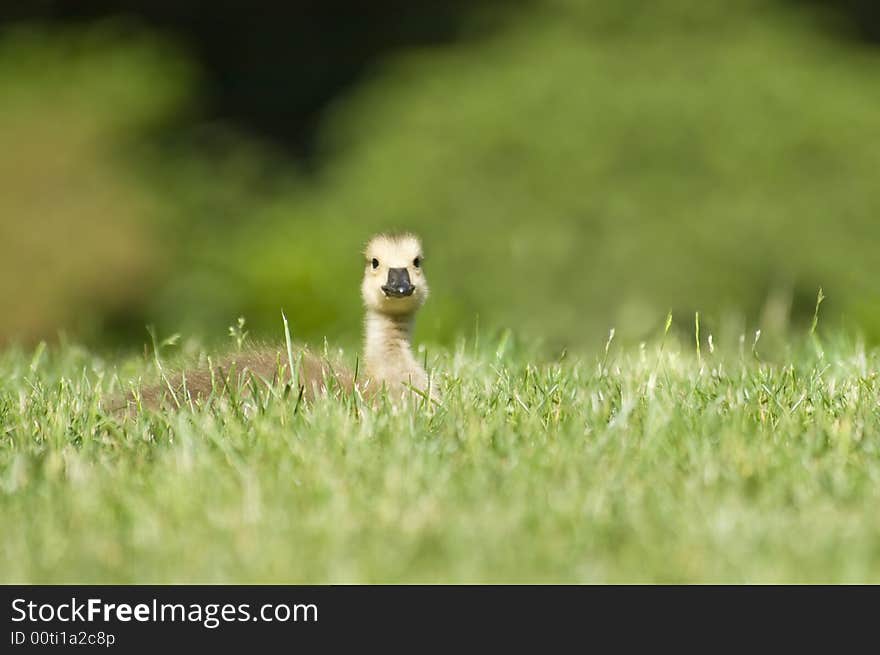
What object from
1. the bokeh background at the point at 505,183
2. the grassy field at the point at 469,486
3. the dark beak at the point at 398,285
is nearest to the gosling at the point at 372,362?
the dark beak at the point at 398,285

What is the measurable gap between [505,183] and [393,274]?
994 cm

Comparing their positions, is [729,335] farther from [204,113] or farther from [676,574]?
[204,113]

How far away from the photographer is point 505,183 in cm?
1573

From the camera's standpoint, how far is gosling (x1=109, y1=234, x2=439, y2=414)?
17.9 feet

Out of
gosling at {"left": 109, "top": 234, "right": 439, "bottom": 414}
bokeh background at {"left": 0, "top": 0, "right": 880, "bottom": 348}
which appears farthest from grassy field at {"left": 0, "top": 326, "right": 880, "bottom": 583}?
bokeh background at {"left": 0, "top": 0, "right": 880, "bottom": 348}

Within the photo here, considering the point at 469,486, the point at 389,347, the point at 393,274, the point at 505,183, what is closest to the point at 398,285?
the point at 393,274

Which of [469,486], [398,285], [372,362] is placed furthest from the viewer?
[372,362]

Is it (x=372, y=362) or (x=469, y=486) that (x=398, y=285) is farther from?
(x=469, y=486)

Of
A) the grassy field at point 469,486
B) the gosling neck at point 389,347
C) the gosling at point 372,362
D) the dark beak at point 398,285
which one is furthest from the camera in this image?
the gosling neck at point 389,347

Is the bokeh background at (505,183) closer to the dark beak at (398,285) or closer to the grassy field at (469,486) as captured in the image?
the dark beak at (398,285)

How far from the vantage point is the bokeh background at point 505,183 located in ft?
48.8
